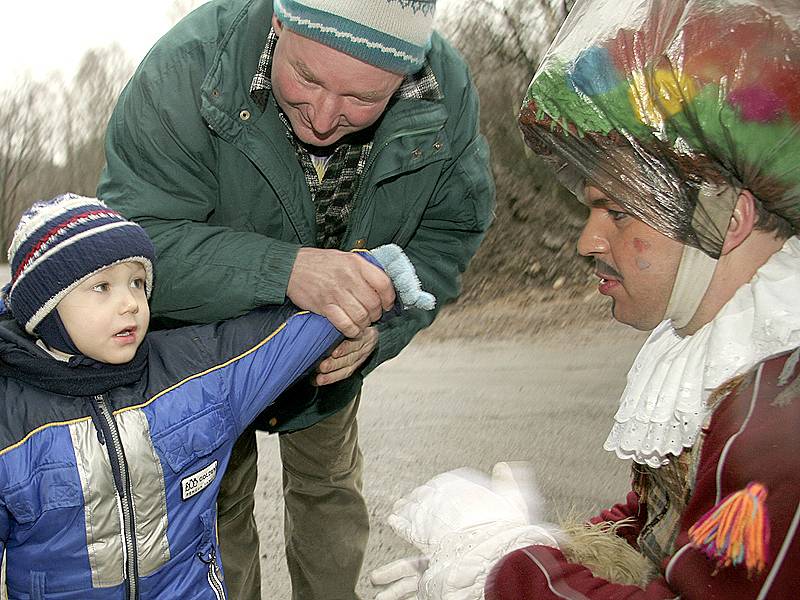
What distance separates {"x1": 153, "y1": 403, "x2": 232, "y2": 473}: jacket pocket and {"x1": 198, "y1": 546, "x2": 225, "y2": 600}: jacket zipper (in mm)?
242

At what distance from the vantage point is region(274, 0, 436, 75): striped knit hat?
188cm

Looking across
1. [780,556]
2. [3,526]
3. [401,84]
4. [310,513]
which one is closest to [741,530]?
[780,556]

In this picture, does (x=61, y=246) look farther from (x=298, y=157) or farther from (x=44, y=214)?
(x=298, y=157)

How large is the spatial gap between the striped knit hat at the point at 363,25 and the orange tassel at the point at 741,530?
1217 mm

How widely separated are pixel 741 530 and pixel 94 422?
1244 millimetres

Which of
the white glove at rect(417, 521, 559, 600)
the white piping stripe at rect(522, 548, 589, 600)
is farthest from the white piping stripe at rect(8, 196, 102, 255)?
the white piping stripe at rect(522, 548, 589, 600)

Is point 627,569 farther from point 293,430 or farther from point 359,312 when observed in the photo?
point 293,430

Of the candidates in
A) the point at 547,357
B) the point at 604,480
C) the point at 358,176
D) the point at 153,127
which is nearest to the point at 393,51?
the point at 358,176

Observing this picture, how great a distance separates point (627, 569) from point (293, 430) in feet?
4.30

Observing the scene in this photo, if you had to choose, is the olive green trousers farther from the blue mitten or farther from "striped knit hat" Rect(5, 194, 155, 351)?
"striped knit hat" Rect(5, 194, 155, 351)

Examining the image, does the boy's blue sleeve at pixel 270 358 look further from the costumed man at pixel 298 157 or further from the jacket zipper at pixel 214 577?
the jacket zipper at pixel 214 577

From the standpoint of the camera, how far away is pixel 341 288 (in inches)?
79.1

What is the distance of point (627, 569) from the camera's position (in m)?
1.53

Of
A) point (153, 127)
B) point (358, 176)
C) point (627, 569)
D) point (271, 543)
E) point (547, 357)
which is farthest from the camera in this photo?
point (547, 357)
